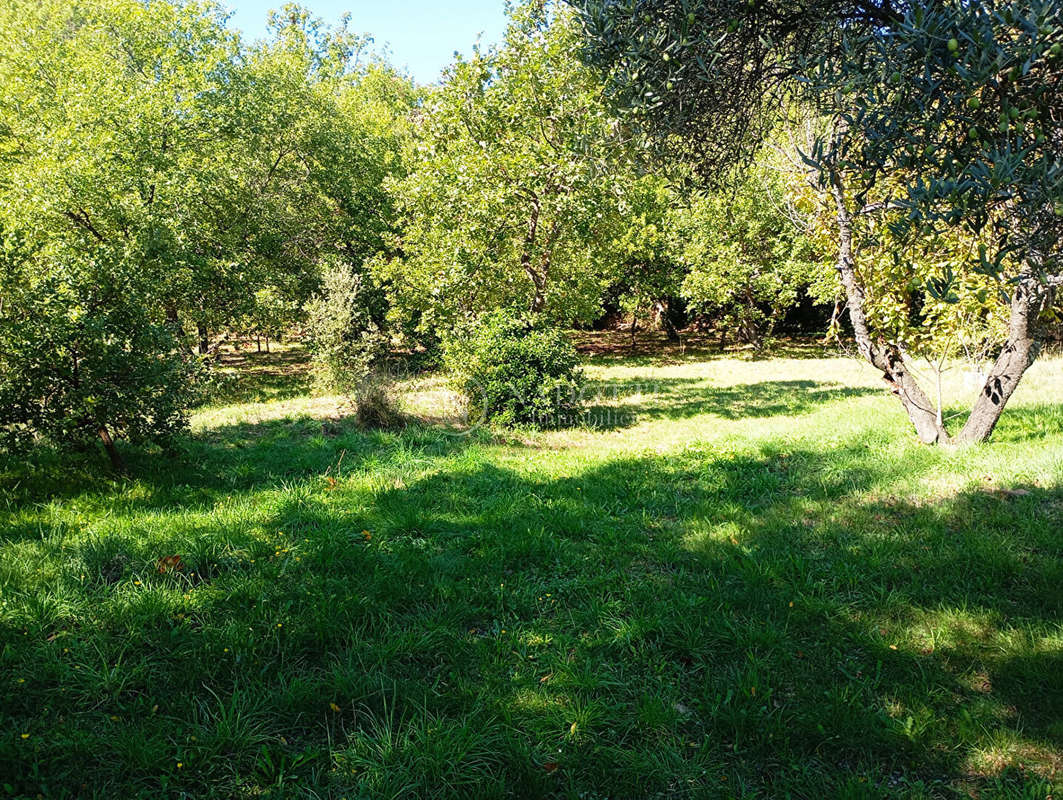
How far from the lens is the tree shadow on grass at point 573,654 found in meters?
2.65

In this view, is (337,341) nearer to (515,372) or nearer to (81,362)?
(515,372)

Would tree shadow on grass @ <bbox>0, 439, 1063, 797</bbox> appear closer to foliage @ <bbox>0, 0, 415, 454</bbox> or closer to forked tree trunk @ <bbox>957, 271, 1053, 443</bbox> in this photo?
forked tree trunk @ <bbox>957, 271, 1053, 443</bbox>

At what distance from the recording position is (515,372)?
1055 centimetres

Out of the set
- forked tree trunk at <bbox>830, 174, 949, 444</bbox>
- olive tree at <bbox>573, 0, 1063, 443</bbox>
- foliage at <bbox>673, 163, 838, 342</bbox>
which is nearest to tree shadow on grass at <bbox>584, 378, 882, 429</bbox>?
forked tree trunk at <bbox>830, 174, 949, 444</bbox>

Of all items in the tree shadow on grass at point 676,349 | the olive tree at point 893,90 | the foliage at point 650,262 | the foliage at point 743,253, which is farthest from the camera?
the tree shadow on grass at point 676,349

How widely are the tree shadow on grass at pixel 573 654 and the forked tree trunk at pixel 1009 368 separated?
2005 millimetres

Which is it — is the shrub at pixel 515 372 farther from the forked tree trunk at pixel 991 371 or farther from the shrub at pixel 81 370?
the shrub at pixel 81 370

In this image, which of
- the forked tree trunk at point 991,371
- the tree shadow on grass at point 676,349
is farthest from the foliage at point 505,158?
the tree shadow on grass at point 676,349

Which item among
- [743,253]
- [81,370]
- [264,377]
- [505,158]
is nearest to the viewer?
[81,370]

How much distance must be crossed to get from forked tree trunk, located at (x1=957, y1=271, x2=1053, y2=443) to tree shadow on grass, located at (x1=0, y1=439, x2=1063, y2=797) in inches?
78.9

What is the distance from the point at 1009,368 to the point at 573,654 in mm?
6773

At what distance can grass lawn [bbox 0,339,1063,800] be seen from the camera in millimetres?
2645

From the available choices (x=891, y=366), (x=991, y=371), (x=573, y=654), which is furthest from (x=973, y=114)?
(x=891, y=366)

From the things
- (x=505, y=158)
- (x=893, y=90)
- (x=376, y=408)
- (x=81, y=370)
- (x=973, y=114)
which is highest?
(x=505, y=158)
